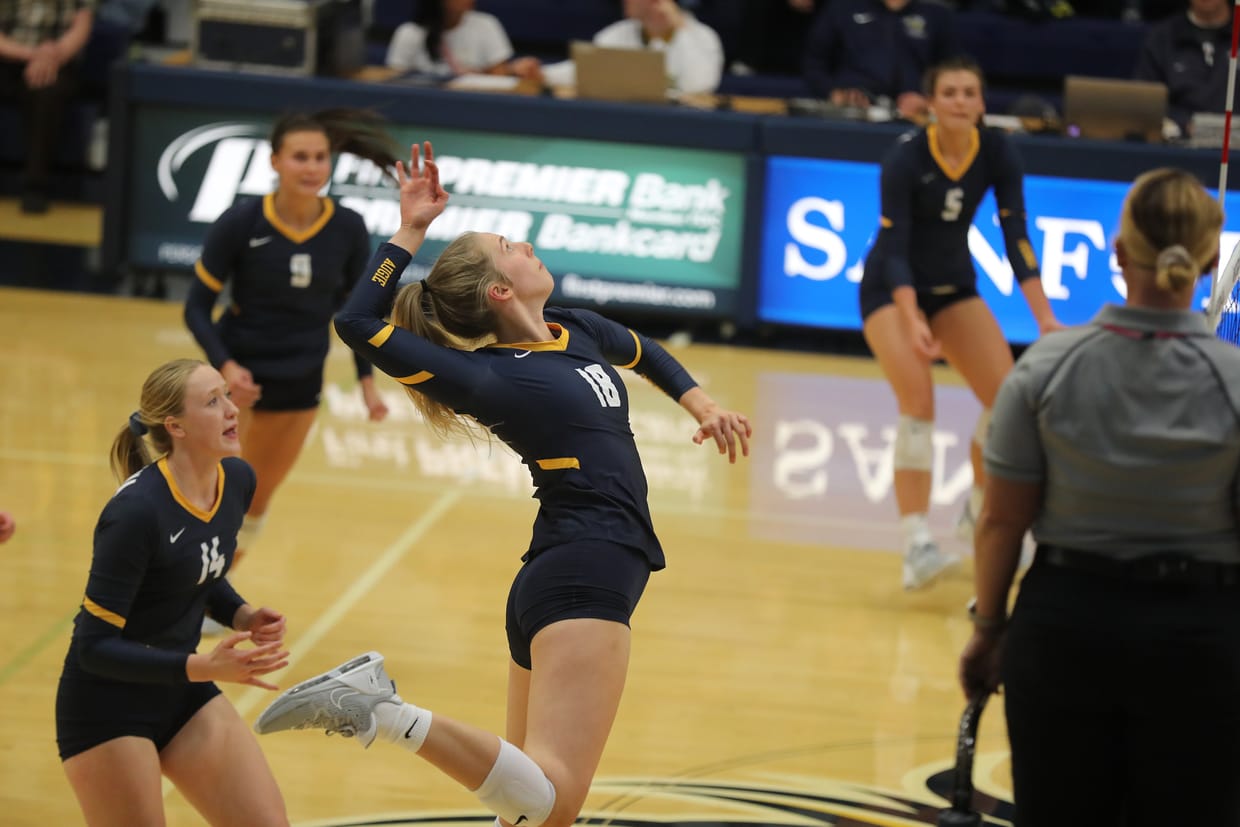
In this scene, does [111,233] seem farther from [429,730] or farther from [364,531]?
[429,730]

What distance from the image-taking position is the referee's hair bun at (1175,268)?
111 inches

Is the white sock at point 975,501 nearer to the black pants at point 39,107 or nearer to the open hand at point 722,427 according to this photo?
the open hand at point 722,427

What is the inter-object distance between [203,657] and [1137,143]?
7.74 m

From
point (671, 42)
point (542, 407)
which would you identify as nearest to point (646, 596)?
point (542, 407)

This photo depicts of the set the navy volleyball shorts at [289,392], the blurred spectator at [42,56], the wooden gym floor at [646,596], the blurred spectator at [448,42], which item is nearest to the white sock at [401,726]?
the wooden gym floor at [646,596]

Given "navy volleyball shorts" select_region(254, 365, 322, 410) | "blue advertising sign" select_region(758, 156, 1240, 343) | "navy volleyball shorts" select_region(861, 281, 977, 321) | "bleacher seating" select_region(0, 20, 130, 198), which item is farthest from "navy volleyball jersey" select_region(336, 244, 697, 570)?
"bleacher seating" select_region(0, 20, 130, 198)

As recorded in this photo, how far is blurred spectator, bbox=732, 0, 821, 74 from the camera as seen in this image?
1320 cm

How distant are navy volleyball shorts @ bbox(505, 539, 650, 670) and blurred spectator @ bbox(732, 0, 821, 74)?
9757mm

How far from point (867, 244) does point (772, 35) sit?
3915 millimetres

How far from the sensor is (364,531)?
277 inches

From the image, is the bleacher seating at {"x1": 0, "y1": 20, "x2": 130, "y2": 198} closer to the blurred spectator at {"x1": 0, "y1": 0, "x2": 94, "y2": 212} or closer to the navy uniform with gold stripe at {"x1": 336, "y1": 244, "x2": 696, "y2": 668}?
the blurred spectator at {"x1": 0, "y1": 0, "x2": 94, "y2": 212}

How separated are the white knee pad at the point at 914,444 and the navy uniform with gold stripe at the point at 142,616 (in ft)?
10.9

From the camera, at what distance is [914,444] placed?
6.57 meters

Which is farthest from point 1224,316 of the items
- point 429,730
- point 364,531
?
point 364,531
